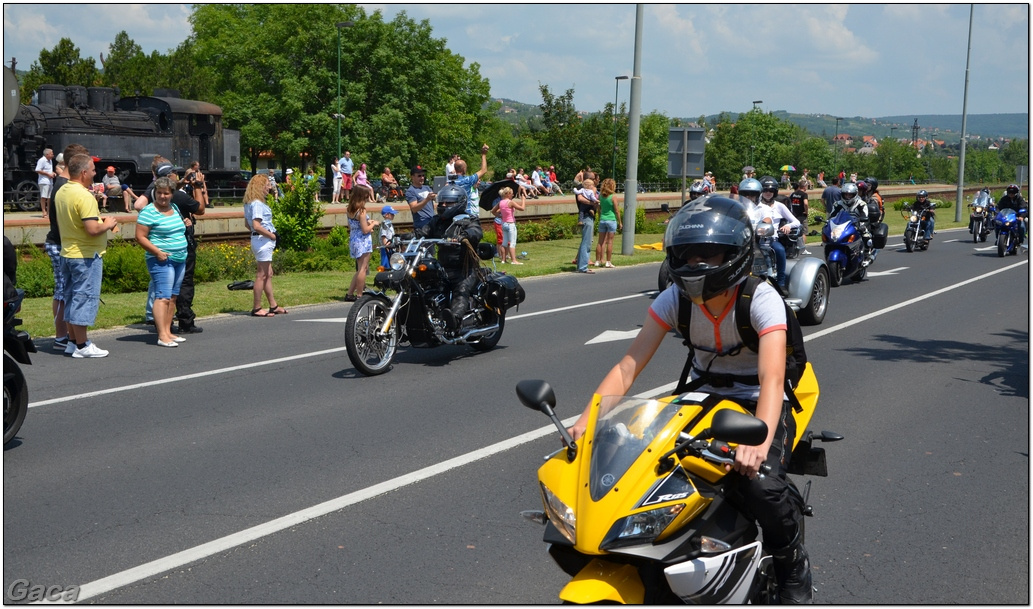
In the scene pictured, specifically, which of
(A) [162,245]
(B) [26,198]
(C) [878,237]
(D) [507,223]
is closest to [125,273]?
(A) [162,245]

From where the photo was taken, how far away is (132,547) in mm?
5180

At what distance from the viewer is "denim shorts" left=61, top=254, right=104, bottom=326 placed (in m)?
10.1

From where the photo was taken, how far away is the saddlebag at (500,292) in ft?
35.6

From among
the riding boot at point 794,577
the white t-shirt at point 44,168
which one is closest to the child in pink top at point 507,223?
the white t-shirt at point 44,168

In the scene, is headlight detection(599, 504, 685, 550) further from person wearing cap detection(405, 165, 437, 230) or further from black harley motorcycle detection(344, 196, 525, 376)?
person wearing cap detection(405, 165, 437, 230)

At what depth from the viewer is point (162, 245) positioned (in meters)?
11.1

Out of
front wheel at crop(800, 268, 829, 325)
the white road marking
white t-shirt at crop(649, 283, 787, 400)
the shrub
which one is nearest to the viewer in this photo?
white t-shirt at crop(649, 283, 787, 400)

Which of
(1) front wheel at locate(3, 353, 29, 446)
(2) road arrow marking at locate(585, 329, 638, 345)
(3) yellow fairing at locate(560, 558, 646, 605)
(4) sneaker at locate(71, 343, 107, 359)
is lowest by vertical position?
(4) sneaker at locate(71, 343, 107, 359)

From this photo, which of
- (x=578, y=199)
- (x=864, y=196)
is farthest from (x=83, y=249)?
(x=864, y=196)

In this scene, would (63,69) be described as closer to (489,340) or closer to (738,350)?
(489,340)

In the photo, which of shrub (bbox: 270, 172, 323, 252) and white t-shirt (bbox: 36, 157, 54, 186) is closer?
shrub (bbox: 270, 172, 323, 252)

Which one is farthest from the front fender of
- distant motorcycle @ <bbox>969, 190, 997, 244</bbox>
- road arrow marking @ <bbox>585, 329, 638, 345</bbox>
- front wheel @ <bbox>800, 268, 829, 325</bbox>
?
distant motorcycle @ <bbox>969, 190, 997, 244</bbox>

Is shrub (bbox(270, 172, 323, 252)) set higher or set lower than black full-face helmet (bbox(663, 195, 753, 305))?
lower

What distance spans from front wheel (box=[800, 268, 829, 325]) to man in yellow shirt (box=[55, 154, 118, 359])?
829cm
